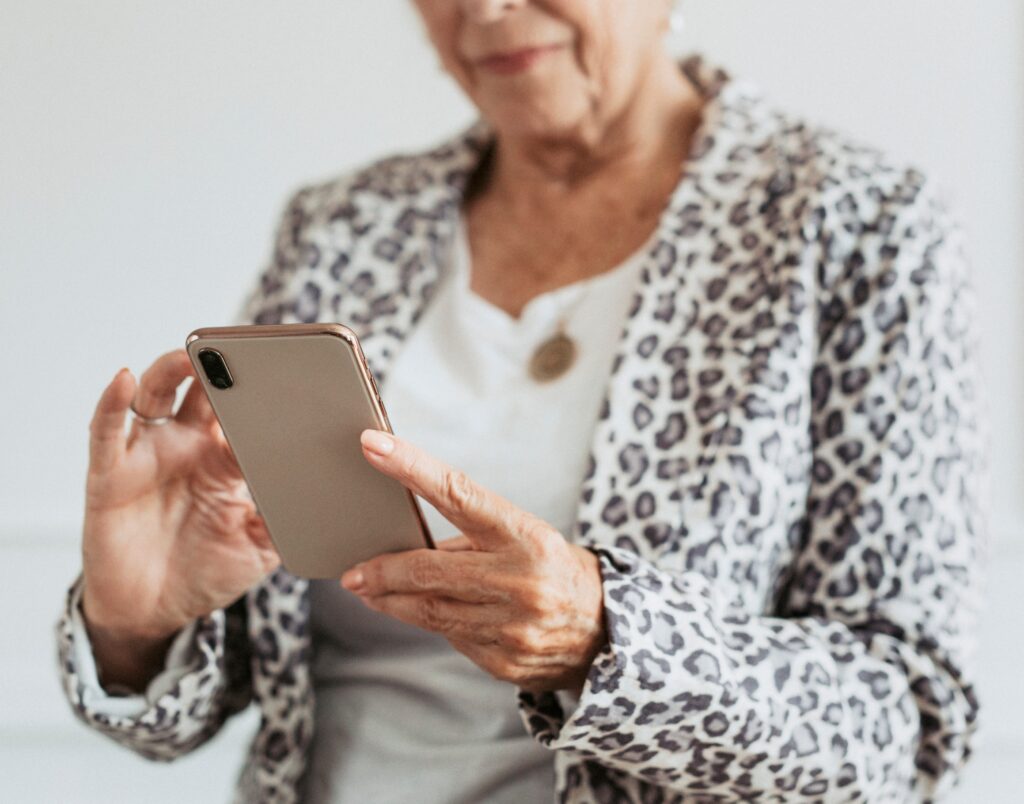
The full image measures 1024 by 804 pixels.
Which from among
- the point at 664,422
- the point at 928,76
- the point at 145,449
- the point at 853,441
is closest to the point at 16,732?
the point at 145,449

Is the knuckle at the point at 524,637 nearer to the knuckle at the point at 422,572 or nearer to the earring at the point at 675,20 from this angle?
the knuckle at the point at 422,572

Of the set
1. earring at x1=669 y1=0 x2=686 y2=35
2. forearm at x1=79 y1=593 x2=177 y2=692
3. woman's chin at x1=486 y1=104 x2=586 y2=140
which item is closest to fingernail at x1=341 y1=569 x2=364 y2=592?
forearm at x1=79 y1=593 x2=177 y2=692

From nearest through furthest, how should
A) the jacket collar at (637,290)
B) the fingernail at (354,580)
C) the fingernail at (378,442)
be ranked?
the fingernail at (378,442)
the fingernail at (354,580)
the jacket collar at (637,290)

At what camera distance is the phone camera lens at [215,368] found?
0.56 meters

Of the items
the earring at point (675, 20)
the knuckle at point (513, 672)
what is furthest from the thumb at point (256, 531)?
the earring at point (675, 20)

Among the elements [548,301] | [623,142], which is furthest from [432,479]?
[623,142]

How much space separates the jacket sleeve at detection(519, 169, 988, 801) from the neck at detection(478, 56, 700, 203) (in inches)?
8.4

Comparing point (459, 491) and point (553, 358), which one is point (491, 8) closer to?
point (553, 358)

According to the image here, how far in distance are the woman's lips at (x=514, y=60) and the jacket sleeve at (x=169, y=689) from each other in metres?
0.46

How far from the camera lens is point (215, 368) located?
1.87 feet

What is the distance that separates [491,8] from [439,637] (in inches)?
18.2

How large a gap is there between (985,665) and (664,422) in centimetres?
67

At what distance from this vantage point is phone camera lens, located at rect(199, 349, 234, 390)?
0.56m

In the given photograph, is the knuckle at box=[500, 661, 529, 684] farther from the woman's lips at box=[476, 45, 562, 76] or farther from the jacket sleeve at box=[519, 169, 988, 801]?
the woman's lips at box=[476, 45, 562, 76]
